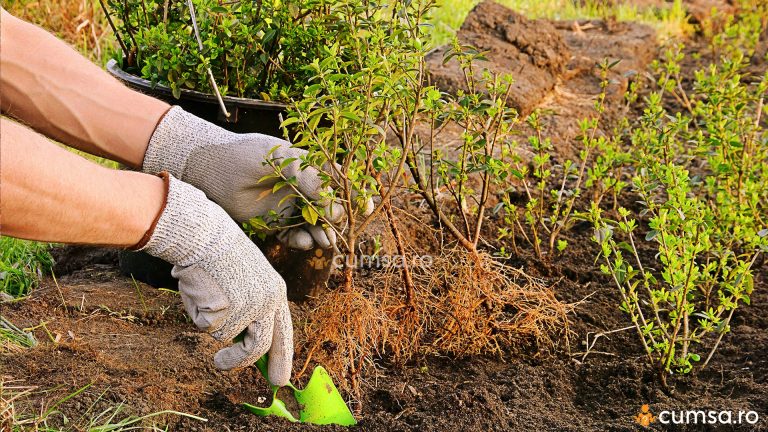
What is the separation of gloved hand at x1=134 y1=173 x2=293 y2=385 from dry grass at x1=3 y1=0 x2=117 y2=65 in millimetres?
3032

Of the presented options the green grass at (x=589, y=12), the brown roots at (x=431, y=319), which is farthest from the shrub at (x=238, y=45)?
the green grass at (x=589, y=12)

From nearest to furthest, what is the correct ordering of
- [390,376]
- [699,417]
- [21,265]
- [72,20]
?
[699,417] → [390,376] → [21,265] → [72,20]

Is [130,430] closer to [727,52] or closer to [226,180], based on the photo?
[226,180]

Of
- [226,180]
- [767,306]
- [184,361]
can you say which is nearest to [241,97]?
[226,180]

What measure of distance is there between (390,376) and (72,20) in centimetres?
330

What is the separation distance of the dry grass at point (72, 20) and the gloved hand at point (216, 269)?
9.95 ft

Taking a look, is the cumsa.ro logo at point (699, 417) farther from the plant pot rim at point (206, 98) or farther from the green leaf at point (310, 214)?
the plant pot rim at point (206, 98)

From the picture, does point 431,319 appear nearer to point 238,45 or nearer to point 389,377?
point 389,377

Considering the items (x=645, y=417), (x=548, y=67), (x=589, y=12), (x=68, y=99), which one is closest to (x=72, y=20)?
(x=548, y=67)

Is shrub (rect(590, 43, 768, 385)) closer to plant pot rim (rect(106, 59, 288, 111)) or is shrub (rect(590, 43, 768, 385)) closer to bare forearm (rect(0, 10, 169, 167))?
plant pot rim (rect(106, 59, 288, 111))

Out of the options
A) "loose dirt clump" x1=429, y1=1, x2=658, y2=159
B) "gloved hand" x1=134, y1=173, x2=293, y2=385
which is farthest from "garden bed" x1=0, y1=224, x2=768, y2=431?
"loose dirt clump" x1=429, y1=1, x2=658, y2=159

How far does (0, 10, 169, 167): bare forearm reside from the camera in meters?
2.28

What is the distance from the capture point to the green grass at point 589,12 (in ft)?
19.2

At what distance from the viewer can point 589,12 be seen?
6.29 m
